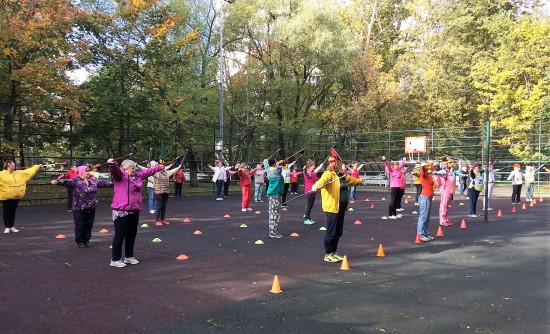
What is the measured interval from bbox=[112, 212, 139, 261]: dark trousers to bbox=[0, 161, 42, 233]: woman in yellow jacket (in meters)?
4.85

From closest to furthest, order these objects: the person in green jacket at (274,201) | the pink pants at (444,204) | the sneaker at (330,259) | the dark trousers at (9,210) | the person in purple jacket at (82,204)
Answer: the sneaker at (330,259), the person in purple jacket at (82,204), the person in green jacket at (274,201), the dark trousers at (9,210), the pink pants at (444,204)

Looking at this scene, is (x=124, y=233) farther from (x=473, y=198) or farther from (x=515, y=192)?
(x=515, y=192)

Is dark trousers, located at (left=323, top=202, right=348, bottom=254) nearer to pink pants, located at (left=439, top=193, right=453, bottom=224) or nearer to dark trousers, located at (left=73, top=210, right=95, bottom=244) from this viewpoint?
dark trousers, located at (left=73, top=210, right=95, bottom=244)

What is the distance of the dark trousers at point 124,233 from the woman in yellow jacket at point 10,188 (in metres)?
4.85

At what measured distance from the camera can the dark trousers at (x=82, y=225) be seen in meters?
9.24

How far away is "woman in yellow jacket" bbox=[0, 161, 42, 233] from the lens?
10812 millimetres

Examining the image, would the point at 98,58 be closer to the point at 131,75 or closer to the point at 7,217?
the point at 131,75

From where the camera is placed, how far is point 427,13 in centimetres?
3734

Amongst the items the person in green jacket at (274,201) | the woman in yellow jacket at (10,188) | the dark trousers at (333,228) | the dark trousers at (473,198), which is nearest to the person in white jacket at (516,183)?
the dark trousers at (473,198)

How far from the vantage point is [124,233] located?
7.54m

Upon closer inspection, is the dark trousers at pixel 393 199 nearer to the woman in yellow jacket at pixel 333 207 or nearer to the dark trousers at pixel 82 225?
the woman in yellow jacket at pixel 333 207

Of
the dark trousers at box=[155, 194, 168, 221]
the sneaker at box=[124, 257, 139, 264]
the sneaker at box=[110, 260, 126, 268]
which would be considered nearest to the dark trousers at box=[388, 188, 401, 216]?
the dark trousers at box=[155, 194, 168, 221]

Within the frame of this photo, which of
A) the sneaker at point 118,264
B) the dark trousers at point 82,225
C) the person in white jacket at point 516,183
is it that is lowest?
the sneaker at point 118,264

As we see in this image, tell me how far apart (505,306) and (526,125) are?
28210 mm
